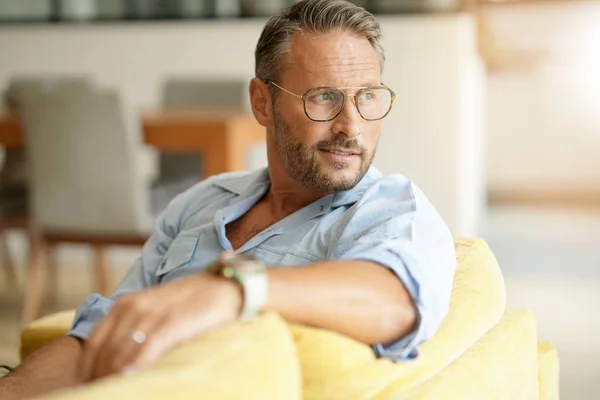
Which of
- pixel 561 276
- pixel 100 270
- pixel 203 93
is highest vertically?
pixel 203 93

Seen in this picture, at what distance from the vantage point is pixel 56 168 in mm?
3350

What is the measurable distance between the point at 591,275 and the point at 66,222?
2.40 m

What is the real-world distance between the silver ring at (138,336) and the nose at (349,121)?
603mm

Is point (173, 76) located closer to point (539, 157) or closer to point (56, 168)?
point (56, 168)

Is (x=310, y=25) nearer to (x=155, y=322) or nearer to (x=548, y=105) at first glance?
(x=155, y=322)

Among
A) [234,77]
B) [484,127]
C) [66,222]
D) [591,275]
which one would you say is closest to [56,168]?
[66,222]

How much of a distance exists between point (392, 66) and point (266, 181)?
3003mm

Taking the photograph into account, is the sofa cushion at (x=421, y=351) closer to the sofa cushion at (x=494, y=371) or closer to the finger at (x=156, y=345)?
the sofa cushion at (x=494, y=371)

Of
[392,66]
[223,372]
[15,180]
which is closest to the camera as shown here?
[223,372]

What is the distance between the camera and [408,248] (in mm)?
1153

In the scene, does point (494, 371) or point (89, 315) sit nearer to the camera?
point (494, 371)

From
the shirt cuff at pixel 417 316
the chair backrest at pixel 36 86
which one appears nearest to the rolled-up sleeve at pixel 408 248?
the shirt cuff at pixel 417 316

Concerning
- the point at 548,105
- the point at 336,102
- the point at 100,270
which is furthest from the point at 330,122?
the point at 548,105

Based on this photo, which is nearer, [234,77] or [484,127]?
[234,77]
